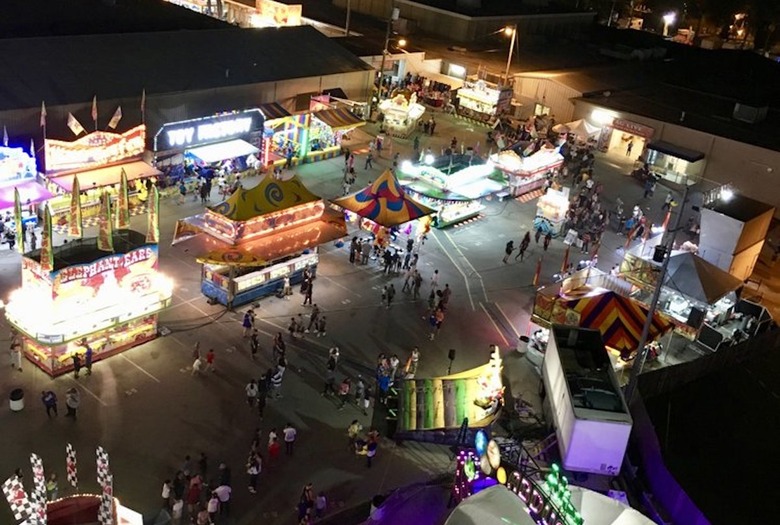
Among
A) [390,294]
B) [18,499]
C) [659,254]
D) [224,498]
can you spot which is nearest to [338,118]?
[390,294]

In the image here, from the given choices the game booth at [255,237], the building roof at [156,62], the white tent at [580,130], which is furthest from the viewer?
the white tent at [580,130]

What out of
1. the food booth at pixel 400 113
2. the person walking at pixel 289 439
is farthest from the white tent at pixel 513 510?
the food booth at pixel 400 113

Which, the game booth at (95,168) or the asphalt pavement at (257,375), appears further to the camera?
the game booth at (95,168)

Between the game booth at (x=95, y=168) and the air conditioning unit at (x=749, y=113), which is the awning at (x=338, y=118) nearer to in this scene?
the game booth at (x=95, y=168)

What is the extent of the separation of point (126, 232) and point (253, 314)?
17.8ft

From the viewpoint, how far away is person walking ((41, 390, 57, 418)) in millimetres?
23953

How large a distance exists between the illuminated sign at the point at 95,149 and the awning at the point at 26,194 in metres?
1.07

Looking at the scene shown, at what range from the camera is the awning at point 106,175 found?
3569cm

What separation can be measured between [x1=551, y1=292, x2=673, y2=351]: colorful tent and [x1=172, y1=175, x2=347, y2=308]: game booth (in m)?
9.97

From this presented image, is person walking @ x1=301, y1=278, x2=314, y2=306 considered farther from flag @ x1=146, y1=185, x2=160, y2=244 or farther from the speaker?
the speaker

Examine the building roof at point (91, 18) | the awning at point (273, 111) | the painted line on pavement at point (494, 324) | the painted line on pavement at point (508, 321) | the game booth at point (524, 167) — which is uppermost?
the building roof at point (91, 18)

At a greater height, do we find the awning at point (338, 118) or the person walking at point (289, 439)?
the awning at point (338, 118)

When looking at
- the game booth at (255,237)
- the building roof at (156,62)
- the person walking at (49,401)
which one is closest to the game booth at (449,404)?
the game booth at (255,237)

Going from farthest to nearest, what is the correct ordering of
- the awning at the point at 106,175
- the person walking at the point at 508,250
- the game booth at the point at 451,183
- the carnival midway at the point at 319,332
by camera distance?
the game booth at the point at 451,183 < the person walking at the point at 508,250 < the awning at the point at 106,175 < the carnival midway at the point at 319,332
